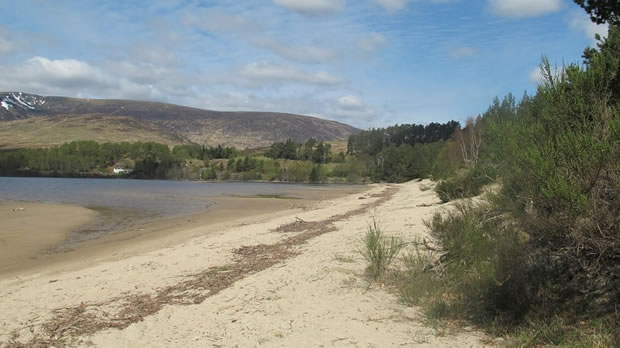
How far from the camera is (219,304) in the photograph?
24.8ft

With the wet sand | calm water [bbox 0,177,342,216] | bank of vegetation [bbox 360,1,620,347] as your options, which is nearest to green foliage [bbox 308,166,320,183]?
calm water [bbox 0,177,342,216]

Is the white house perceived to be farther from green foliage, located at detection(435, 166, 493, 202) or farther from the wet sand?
green foliage, located at detection(435, 166, 493, 202)

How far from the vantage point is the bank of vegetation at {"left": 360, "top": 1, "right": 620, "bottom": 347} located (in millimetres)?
4398

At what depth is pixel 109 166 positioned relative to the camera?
164 metres

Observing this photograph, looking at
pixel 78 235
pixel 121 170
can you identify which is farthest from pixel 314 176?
pixel 78 235

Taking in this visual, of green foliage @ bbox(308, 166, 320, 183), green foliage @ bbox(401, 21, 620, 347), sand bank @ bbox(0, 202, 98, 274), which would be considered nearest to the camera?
green foliage @ bbox(401, 21, 620, 347)

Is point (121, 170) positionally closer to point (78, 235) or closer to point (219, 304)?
point (78, 235)

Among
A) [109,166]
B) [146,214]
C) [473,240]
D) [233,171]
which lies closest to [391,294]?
[473,240]

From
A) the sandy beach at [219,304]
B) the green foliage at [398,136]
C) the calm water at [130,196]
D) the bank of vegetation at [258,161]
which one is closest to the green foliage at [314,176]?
the bank of vegetation at [258,161]

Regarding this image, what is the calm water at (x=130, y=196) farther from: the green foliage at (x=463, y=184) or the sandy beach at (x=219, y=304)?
the sandy beach at (x=219, y=304)

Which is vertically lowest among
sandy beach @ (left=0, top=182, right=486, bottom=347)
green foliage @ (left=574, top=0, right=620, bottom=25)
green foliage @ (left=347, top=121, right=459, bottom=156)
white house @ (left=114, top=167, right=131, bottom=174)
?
sandy beach @ (left=0, top=182, right=486, bottom=347)

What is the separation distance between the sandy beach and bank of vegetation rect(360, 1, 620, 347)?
0.63 meters

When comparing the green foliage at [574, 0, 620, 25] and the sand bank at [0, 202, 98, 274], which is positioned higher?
the green foliage at [574, 0, 620, 25]

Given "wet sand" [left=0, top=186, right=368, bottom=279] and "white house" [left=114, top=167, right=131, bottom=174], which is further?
"white house" [left=114, top=167, right=131, bottom=174]
